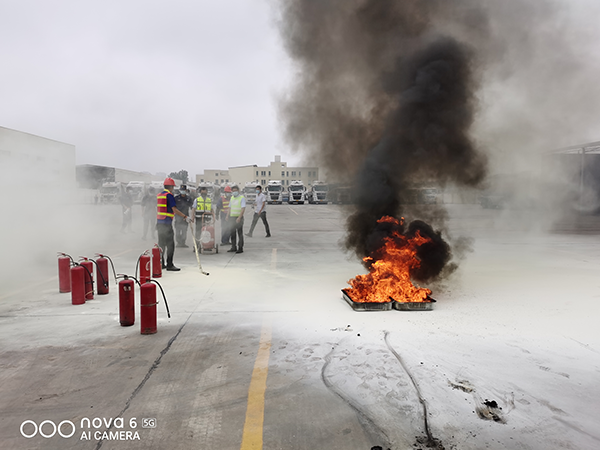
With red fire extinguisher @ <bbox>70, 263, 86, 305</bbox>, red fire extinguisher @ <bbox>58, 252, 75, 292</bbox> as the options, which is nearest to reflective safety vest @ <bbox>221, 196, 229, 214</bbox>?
red fire extinguisher @ <bbox>58, 252, 75, 292</bbox>

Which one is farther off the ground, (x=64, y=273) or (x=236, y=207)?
(x=236, y=207)

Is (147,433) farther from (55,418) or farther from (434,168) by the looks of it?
(434,168)

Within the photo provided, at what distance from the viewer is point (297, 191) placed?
42156 mm

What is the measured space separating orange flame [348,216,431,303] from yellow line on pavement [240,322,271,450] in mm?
1870

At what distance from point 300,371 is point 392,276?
2.51 m

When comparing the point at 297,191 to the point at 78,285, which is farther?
the point at 297,191

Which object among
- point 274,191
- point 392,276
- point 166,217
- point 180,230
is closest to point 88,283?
point 166,217

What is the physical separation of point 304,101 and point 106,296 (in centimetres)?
539

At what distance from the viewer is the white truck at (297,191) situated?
41862mm

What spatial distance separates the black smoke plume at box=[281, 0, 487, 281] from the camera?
261 inches

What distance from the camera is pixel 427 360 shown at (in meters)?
3.78

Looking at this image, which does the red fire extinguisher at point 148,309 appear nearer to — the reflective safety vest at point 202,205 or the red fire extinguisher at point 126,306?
the red fire extinguisher at point 126,306

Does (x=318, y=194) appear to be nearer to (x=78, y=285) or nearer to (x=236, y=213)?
(x=236, y=213)

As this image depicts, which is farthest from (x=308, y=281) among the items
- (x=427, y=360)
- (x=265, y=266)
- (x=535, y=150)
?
(x=535, y=150)
